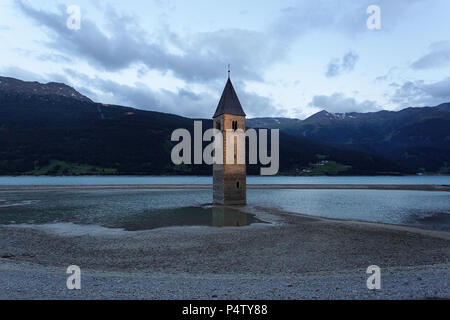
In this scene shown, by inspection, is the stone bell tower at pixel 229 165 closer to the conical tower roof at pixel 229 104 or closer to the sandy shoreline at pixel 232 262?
the conical tower roof at pixel 229 104

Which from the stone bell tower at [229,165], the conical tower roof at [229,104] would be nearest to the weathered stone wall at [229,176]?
the stone bell tower at [229,165]

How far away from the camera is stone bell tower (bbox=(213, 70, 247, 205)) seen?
1791 inches

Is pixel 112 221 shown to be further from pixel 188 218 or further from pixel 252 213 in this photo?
pixel 252 213

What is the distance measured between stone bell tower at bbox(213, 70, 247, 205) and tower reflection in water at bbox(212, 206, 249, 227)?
9.44 feet

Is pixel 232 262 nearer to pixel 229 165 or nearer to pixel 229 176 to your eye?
pixel 229 165

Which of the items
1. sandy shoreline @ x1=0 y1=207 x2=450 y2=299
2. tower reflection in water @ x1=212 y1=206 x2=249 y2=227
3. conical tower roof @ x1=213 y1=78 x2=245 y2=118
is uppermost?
conical tower roof @ x1=213 y1=78 x2=245 y2=118

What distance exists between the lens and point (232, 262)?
1728cm

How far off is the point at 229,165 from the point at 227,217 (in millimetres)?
11013

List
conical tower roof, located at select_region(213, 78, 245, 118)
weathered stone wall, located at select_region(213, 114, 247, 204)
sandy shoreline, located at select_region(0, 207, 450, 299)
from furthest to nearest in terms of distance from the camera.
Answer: conical tower roof, located at select_region(213, 78, 245, 118)
weathered stone wall, located at select_region(213, 114, 247, 204)
sandy shoreline, located at select_region(0, 207, 450, 299)

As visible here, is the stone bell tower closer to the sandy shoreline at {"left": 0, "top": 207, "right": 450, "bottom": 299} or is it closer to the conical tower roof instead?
the conical tower roof

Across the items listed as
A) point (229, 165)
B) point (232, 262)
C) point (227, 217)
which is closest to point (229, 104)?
point (229, 165)

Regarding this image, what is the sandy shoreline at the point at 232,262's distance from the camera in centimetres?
1105

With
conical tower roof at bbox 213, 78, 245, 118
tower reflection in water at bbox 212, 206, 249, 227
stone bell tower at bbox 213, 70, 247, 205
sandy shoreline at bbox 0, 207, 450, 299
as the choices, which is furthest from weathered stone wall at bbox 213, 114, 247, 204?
sandy shoreline at bbox 0, 207, 450, 299
